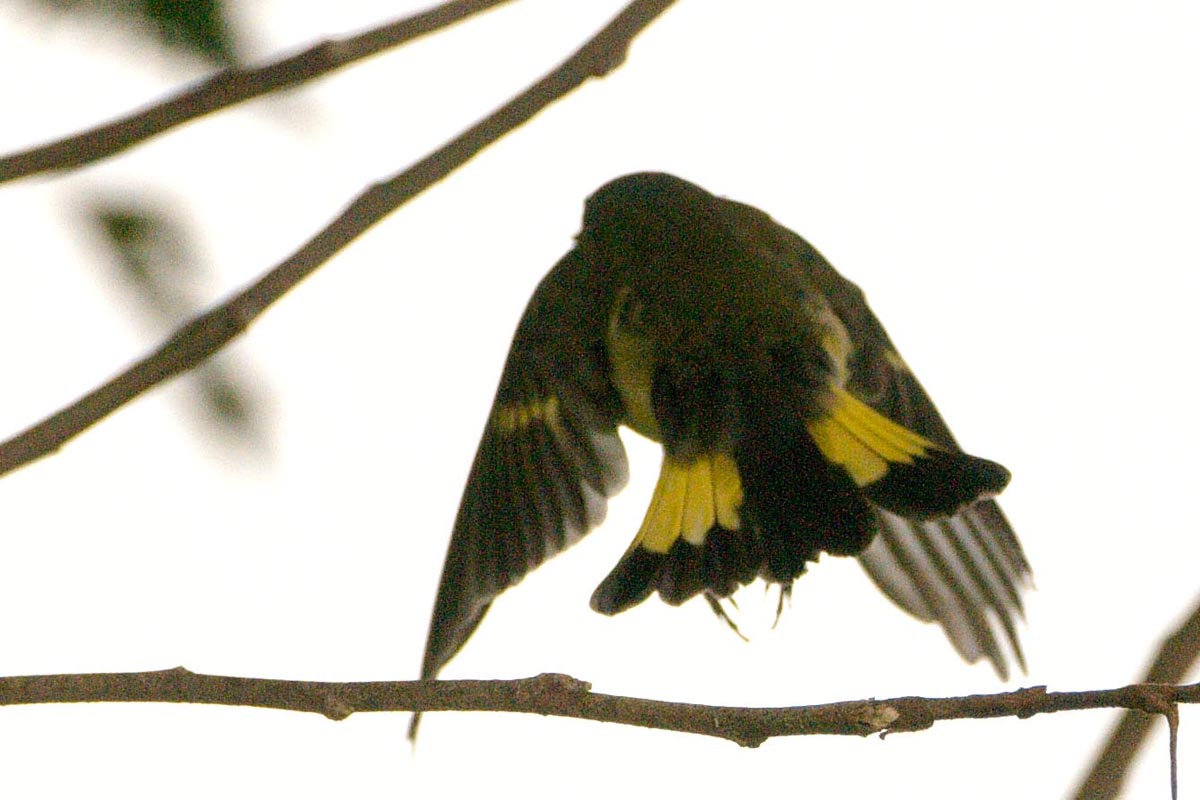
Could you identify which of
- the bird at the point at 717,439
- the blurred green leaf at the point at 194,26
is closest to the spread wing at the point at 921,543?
the bird at the point at 717,439

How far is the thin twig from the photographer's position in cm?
156

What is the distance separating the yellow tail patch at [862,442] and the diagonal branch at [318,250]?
1080mm

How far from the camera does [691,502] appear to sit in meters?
2.74

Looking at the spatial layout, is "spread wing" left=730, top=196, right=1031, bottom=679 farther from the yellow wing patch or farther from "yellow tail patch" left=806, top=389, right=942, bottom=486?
the yellow wing patch

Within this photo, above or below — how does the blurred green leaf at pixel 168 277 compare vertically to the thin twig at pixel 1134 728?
above

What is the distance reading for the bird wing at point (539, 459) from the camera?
3307mm

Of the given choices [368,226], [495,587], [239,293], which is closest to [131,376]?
[239,293]

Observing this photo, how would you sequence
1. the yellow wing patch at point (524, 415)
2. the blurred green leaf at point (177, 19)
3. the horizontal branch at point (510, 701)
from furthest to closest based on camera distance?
the yellow wing patch at point (524, 415) < the horizontal branch at point (510, 701) < the blurred green leaf at point (177, 19)

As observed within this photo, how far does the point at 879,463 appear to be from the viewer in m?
2.74

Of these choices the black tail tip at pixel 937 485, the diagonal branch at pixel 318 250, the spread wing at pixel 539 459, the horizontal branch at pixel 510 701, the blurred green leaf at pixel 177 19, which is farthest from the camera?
the spread wing at pixel 539 459

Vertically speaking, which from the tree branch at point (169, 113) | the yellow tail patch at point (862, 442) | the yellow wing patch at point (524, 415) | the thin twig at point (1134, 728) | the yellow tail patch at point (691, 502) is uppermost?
the tree branch at point (169, 113)

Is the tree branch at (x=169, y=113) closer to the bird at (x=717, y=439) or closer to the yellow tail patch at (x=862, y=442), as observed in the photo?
the bird at (x=717, y=439)

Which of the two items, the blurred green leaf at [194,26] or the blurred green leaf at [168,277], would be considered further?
the blurred green leaf at [168,277]

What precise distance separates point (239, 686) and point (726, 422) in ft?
4.54
